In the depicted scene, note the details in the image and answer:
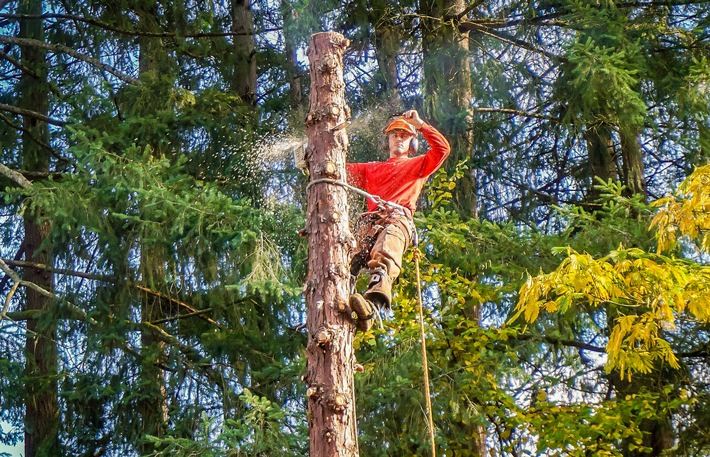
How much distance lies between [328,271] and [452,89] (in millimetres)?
6891

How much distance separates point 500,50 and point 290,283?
516 cm

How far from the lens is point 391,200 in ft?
30.6

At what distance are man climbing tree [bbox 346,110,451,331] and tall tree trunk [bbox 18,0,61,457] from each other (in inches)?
207

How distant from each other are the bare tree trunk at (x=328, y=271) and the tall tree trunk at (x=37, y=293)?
579 centimetres

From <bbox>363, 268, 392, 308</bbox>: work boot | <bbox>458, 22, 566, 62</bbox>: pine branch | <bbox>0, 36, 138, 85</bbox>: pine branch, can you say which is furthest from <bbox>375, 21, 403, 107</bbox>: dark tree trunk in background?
<bbox>363, 268, 392, 308</bbox>: work boot

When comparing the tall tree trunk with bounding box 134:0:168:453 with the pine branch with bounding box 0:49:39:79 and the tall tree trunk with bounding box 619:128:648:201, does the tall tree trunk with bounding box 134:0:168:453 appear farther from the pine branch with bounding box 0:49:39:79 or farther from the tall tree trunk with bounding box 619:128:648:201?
the tall tree trunk with bounding box 619:128:648:201

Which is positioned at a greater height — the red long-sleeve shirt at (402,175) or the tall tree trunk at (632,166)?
the tall tree trunk at (632,166)

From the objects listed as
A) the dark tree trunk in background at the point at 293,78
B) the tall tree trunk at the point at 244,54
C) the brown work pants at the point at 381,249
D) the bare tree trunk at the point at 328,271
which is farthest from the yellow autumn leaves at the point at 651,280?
the tall tree trunk at the point at 244,54

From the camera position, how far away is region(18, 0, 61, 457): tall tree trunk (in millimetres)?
14227

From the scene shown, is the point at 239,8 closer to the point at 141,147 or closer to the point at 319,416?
the point at 141,147

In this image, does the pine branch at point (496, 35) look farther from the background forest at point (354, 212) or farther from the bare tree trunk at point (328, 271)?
the bare tree trunk at point (328, 271)

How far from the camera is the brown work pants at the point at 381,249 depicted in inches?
329

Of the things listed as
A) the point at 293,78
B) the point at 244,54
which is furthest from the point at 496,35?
the point at 244,54

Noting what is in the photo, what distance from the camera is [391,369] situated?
12.4 meters
